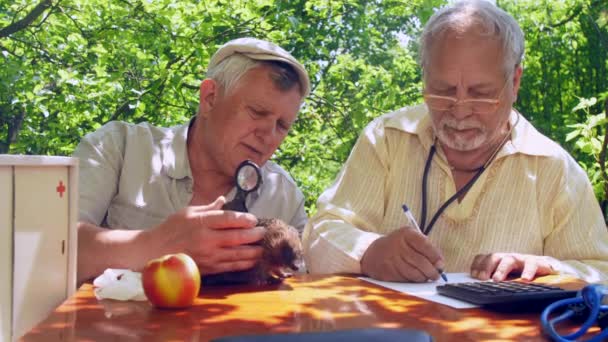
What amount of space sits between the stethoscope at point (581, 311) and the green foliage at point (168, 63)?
3.86 metres

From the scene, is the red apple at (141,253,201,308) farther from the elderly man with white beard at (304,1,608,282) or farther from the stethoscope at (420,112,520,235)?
the stethoscope at (420,112,520,235)

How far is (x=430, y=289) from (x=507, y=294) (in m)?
0.34

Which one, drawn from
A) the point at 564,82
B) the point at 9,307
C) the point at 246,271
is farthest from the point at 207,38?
the point at 9,307

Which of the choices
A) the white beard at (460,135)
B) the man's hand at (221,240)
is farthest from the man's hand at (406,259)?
the white beard at (460,135)

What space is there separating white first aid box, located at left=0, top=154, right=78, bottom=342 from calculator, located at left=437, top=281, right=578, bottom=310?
1019mm

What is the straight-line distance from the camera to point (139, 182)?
306 centimetres

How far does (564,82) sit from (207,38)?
128 inches

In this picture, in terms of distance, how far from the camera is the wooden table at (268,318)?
1.46 m

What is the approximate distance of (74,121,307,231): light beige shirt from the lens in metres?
2.96

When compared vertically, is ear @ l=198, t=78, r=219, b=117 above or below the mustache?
above

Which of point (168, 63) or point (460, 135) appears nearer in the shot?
point (460, 135)

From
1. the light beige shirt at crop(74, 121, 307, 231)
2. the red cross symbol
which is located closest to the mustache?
the light beige shirt at crop(74, 121, 307, 231)

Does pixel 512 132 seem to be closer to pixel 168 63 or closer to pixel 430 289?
pixel 430 289

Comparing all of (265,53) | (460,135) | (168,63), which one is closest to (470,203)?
(460,135)
